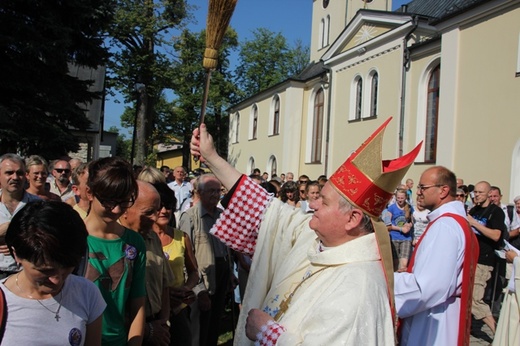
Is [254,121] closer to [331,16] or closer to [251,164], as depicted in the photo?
[251,164]

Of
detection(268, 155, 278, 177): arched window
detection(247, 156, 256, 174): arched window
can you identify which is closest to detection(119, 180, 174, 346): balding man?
detection(268, 155, 278, 177): arched window

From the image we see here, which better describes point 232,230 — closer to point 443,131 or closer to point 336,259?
point 336,259

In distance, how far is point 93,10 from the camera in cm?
1121

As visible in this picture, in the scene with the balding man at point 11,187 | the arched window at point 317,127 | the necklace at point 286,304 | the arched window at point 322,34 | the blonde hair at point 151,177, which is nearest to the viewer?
the necklace at point 286,304

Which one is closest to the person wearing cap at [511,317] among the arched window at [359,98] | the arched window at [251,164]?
the arched window at [359,98]

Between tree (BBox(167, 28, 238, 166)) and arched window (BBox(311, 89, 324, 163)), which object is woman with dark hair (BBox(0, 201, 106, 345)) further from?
tree (BBox(167, 28, 238, 166))

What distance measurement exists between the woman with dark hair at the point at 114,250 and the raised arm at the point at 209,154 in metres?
0.44

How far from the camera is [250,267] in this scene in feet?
10.1

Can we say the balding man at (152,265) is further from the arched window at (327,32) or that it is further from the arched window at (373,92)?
the arched window at (327,32)

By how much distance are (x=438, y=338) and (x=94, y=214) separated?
2.56 m

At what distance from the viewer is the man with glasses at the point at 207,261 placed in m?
4.43

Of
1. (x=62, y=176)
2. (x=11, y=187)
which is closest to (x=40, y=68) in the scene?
(x=62, y=176)

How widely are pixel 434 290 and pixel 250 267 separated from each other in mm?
1327

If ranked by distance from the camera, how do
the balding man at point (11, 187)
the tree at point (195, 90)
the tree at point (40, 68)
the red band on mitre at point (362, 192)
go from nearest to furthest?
1. the red band on mitre at point (362, 192)
2. the balding man at point (11, 187)
3. the tree at point (40, 68)
4. the tree at point (195, 90)
